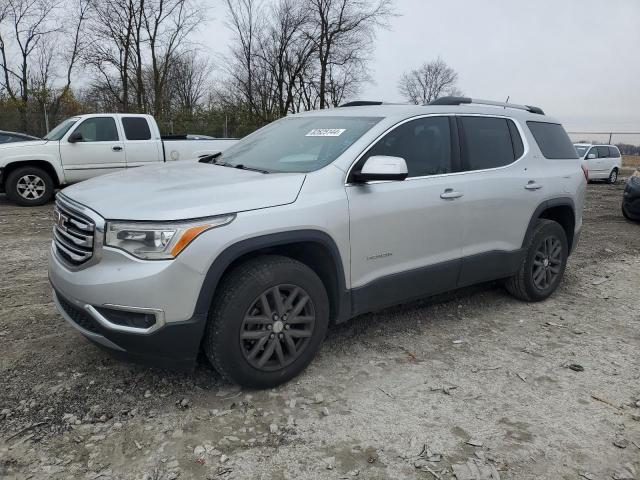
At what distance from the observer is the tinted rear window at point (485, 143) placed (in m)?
4.01

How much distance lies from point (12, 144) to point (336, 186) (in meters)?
8.71

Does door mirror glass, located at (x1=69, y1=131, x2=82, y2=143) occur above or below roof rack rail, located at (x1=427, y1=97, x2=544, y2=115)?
below

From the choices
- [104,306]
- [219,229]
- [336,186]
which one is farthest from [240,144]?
[104,306]

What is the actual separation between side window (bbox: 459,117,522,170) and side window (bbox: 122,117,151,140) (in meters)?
8.02

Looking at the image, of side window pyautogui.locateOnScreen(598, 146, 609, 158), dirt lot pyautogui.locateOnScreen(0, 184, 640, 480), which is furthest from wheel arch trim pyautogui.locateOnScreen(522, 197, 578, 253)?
side window pyautogui.locateOnScreen(598, 146, 609, 158)

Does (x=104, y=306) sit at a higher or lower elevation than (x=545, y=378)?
higher

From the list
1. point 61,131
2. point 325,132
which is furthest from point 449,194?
point 61,131

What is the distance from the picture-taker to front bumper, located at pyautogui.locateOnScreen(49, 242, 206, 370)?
2551mm

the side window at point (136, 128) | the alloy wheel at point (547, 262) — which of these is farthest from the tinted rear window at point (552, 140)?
the side window at point (136, 128)

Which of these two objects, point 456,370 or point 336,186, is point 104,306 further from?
point 456,370

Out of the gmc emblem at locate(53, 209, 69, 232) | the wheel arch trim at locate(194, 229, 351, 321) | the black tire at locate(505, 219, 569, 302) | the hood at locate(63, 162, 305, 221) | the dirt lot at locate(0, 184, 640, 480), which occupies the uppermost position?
the hood at locate(63, 162, 305, 221)

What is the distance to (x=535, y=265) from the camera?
4664mm

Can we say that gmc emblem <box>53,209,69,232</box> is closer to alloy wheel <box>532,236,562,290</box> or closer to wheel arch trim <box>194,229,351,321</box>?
wheel arch trim <box>194,229,351,321</box>

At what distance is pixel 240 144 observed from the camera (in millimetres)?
4266
